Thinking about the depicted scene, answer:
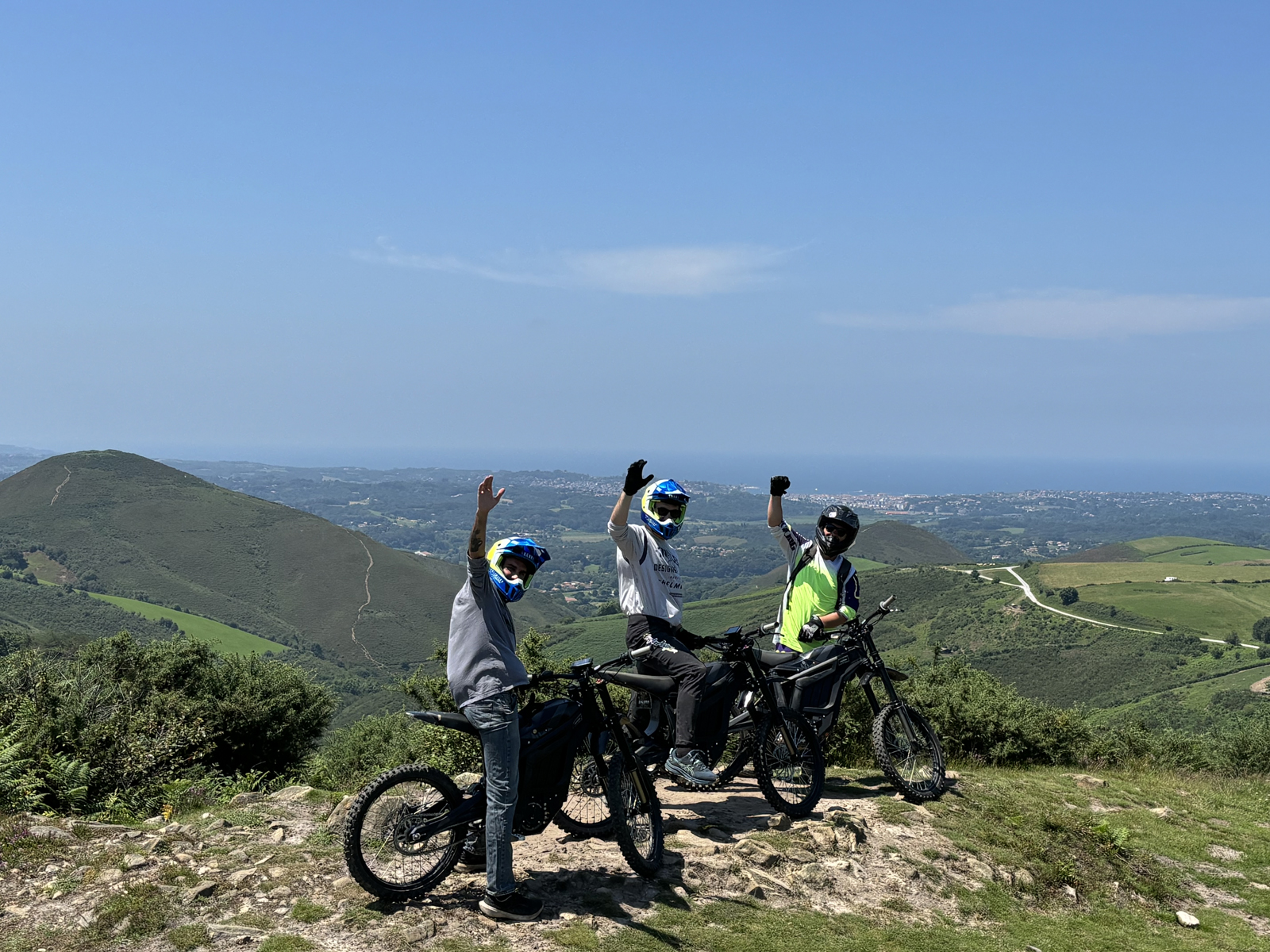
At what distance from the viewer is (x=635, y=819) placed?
5.84m

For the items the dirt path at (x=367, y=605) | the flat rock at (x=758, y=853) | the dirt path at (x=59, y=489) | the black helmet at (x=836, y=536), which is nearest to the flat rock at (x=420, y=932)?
the flat rock at (x=758, y=853)

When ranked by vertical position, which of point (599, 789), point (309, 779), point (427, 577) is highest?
point (599, 789)

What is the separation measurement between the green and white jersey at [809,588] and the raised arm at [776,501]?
0.06 m

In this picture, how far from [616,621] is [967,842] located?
107817mm

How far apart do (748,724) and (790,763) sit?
497mm

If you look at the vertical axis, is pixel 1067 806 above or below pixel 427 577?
above

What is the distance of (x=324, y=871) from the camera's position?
5582 mm

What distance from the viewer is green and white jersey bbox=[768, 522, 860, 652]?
7.92 meters

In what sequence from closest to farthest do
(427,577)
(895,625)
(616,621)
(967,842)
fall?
1. (967,842)
2. (895,625)
3. (616,621)
4. (427,577)

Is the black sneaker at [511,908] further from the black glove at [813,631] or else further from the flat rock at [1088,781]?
the flat rock at [1088,781]

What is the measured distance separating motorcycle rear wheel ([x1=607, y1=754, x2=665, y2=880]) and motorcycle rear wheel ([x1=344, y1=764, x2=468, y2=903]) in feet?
3.50

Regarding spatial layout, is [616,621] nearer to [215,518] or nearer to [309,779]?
[309,779]

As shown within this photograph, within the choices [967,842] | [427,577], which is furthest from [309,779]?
[427,577]

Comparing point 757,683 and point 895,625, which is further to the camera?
point 895,625
